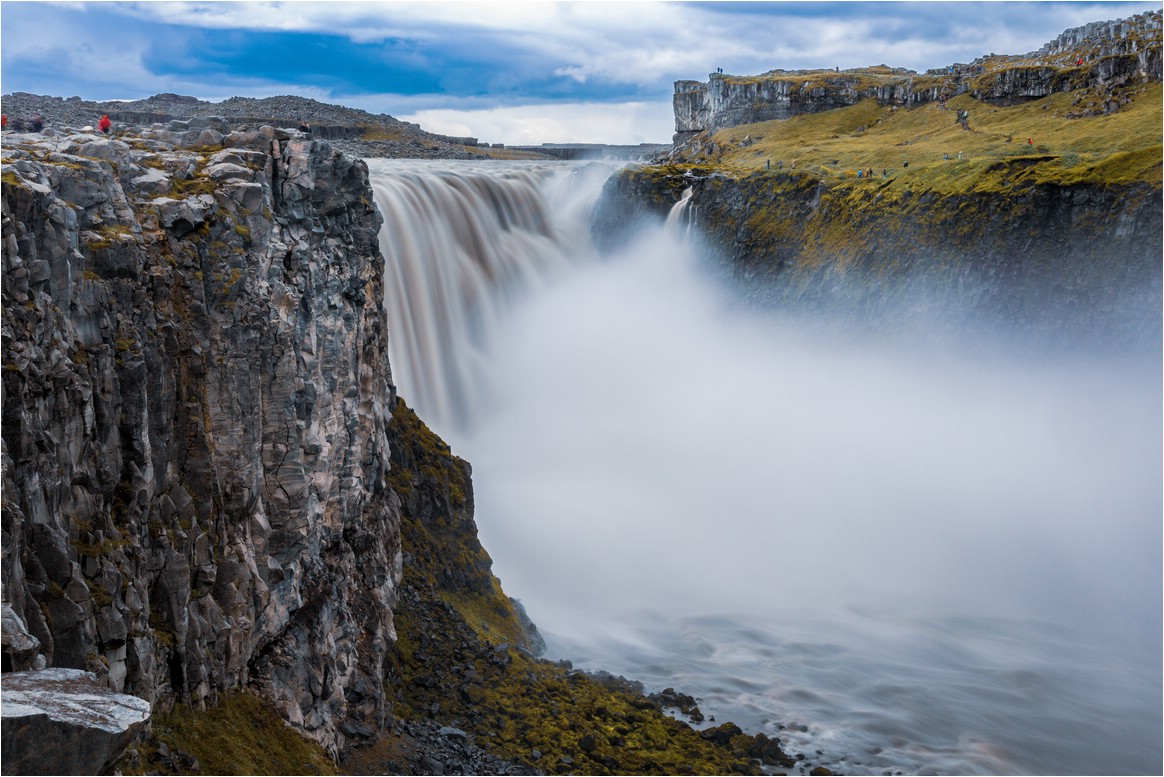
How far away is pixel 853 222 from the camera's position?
307 feet

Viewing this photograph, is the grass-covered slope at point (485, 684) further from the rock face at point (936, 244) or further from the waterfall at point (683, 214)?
the waterfall at point (683, 214)

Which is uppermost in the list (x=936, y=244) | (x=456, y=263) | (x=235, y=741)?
(x=936, y=244)

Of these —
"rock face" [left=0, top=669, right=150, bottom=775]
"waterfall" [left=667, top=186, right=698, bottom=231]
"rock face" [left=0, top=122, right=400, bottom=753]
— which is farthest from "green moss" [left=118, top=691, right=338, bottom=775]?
"waterfall" [left=667, top=186, right=698, bottom=231]

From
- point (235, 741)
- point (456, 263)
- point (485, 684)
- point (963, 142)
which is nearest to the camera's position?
point (235, 741)

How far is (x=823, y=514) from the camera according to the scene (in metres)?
71.6

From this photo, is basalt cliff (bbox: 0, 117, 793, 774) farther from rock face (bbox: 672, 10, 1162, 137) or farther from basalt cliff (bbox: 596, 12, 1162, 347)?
rock face (bbox: 672, 10, 1162, 137)

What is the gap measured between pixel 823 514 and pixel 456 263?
35.6 metres

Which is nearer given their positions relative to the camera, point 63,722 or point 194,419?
point 63,722

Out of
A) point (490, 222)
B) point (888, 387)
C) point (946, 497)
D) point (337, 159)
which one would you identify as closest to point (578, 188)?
point (490, 222)

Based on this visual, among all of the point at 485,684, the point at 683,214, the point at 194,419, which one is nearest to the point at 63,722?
the point at 194,419

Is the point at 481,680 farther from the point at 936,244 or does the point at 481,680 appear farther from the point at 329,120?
Answer: the point at 329,120

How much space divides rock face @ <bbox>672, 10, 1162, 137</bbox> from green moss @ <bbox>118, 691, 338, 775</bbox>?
110818 millimetres

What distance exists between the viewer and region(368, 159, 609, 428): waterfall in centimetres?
6962

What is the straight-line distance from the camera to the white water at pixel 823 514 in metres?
46.0
